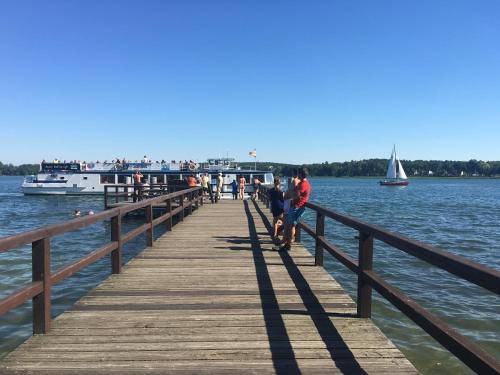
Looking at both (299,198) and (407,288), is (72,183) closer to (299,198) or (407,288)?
(407,288)

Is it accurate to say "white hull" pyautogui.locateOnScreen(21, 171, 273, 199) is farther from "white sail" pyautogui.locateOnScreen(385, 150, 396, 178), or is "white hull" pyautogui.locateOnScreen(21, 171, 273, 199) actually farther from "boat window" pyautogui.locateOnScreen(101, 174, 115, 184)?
"white sail" pyautogui.locateOnScreen(385, 150, 396, 178)

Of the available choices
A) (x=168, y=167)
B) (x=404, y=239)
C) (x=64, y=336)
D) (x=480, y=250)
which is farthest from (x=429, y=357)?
(x=168, y=167)

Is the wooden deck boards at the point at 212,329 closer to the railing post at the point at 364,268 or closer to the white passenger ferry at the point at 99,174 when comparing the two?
the railing post at the point at 364,268

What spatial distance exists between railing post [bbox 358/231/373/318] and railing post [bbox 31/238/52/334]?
3003mm

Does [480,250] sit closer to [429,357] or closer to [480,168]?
[429,357]

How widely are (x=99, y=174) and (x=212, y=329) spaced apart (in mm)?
47620

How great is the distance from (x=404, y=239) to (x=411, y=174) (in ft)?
635


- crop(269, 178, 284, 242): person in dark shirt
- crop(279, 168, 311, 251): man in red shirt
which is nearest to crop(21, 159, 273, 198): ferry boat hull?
crop(269, 178, 284, 242): person in dark shirt

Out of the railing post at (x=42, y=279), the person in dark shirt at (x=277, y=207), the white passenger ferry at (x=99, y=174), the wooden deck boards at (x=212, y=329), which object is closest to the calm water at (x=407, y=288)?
the wooden deck boards at (x=212, y=329)

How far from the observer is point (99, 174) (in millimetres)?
48594

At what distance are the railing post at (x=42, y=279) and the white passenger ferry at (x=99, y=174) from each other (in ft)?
135

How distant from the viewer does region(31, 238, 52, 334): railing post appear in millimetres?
3754

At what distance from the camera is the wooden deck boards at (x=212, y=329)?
10.9 ft

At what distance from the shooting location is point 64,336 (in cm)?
388
